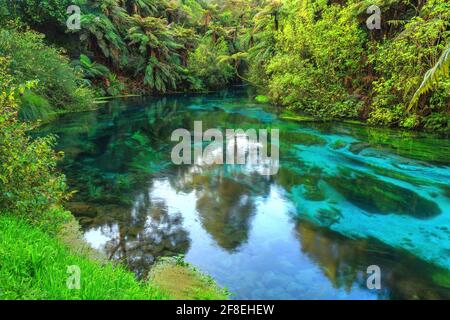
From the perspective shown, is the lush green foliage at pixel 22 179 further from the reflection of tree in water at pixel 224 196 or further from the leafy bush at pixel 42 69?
the leafy bush at pixel 42 69

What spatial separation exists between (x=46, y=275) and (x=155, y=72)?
2728 centimetres

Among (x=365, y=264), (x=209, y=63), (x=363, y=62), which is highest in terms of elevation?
(x=209, y=63)

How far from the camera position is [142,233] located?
6.36 metres

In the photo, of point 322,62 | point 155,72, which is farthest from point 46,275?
point 155,72

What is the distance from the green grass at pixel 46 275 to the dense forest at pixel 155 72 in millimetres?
19

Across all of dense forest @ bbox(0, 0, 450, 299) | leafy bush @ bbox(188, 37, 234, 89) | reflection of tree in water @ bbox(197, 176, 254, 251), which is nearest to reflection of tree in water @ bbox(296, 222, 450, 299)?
reflection of tree in water @ bbox(197, 176, 254, 251)

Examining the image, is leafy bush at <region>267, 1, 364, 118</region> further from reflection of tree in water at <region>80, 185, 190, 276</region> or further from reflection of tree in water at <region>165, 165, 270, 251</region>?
reflection of tree in water at <region>80, 185, 190, 276</region>

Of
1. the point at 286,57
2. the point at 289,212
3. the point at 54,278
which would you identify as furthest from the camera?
the point at 286,57

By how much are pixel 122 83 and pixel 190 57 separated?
7.26 meters

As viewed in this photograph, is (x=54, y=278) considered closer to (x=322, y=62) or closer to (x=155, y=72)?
(x=322, y=62)

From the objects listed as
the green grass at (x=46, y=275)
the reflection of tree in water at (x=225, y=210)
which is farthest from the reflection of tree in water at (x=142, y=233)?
the green grass at (x=46, y=275)

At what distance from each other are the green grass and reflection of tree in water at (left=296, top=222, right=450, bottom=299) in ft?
8.27

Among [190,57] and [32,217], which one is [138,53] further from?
[32,217]

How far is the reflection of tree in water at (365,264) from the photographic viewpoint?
4.87 metres
